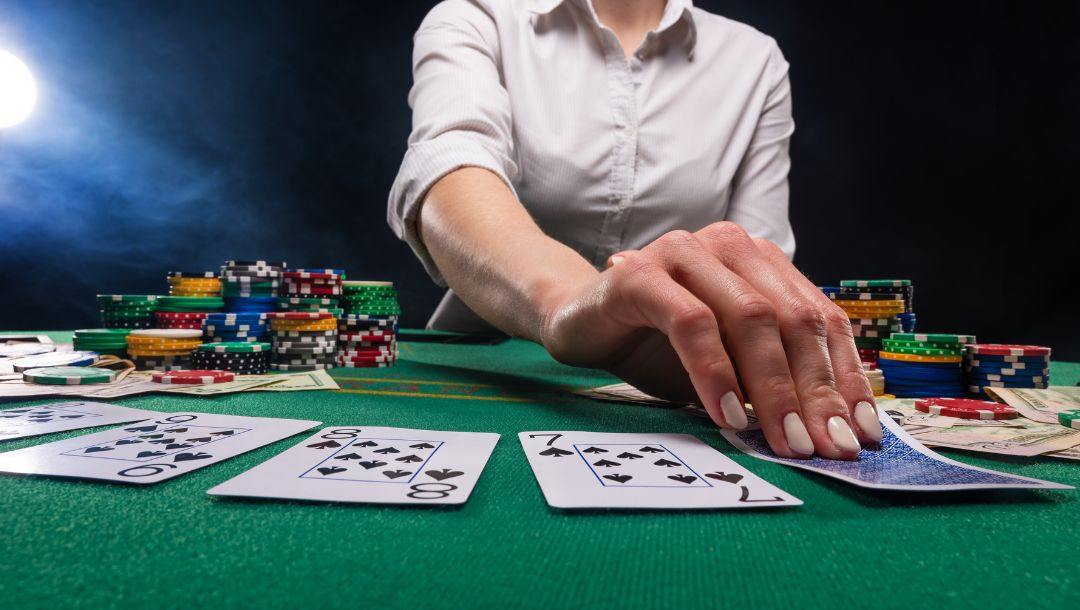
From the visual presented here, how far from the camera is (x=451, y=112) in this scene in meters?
1.96

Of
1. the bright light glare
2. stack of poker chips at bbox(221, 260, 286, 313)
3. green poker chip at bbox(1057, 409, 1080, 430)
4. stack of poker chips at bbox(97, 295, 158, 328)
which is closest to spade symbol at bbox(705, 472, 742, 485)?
green poker chip at bbox(1057, 409, 1080, 430)

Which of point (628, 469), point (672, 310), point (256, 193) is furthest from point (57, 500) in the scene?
point (256, 193)

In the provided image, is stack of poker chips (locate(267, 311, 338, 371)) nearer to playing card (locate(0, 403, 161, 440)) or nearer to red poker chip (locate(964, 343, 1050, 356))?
playing card (locate(0, 403, 161, 440))

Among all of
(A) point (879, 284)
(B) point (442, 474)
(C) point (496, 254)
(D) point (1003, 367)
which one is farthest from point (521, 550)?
(A) point (879, 284)

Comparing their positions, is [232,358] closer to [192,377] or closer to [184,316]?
[192,377]

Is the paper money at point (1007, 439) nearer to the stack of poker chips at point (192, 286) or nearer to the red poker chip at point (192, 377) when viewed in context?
the red poker chip at point (192, 377)

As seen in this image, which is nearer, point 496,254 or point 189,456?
point 189,456

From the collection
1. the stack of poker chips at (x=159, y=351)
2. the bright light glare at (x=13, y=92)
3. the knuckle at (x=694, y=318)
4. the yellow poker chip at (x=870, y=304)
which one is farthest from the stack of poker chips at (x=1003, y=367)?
the bright light glare at (x=13, y=92)

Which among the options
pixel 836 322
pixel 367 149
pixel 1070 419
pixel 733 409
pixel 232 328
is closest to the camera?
pixel 733 409

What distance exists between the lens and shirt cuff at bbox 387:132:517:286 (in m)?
1.80

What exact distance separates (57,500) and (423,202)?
1228mm

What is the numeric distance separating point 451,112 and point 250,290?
1.06 m

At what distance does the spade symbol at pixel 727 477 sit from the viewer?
0.87 meters

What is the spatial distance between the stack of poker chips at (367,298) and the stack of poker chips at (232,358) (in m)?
0.49
